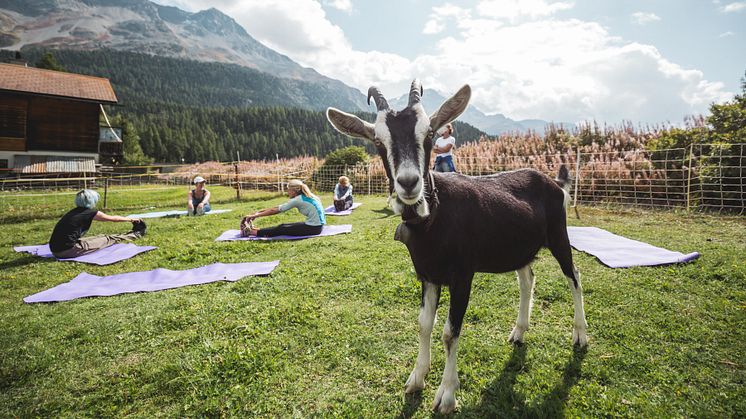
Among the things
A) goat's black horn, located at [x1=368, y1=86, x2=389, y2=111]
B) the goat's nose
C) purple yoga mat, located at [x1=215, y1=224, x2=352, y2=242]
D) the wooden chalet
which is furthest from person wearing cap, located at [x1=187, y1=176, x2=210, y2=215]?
the wooden chalet

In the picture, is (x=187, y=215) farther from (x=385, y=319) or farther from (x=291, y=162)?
(x=291, y=162)

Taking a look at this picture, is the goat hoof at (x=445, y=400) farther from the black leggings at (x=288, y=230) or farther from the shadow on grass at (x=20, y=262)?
the shadow on grass at (x=20, y=262)

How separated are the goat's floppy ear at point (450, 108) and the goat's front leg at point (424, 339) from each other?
5.30 feet

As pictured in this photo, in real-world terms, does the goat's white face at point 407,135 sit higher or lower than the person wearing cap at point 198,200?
higher

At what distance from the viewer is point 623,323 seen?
4.24m

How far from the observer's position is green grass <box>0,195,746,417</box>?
3121 millimetres

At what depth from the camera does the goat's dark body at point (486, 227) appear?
10.1ft

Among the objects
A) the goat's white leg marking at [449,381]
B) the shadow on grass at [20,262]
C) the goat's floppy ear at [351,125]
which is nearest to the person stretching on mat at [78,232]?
the shadow on grass at [20,262]

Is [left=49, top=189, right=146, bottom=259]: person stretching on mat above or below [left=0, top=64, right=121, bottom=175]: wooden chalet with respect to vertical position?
below

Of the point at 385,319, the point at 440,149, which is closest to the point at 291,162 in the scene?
the point at 440,149

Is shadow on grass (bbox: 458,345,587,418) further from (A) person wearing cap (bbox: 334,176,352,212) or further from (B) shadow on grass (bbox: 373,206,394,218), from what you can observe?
(A) person wearing cap (bbox: 334,176,352,212)

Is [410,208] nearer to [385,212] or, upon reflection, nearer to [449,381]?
[449,381]

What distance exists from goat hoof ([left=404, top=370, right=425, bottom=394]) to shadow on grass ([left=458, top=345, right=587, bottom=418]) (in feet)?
1.46

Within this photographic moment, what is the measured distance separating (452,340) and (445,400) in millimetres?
564
